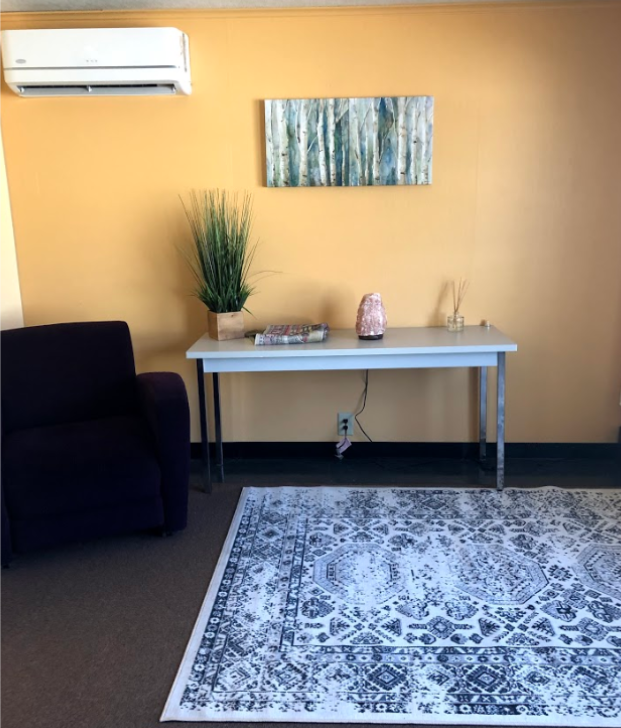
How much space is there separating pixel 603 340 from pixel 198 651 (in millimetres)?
2525

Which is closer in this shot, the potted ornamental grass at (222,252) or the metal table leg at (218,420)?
the potted ornamental grass at (222,252)

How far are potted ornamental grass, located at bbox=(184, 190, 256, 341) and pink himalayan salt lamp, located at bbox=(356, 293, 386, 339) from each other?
0.58m

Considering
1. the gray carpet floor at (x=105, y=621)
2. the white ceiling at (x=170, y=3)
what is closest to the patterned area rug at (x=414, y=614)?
the gray carpet floor at (x=105, y=621)

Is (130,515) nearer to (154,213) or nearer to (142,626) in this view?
(142,626)

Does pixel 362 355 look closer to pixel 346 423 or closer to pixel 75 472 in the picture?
pixel 346 423

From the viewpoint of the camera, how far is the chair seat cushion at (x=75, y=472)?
2.37m

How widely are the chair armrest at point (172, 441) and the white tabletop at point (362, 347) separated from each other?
0.28m

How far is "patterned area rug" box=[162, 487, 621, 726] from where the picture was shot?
1741mm

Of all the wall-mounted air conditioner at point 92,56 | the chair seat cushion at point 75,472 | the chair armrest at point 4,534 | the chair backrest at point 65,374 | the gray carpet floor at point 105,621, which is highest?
the wall-mounted air conditioner at point 92,56

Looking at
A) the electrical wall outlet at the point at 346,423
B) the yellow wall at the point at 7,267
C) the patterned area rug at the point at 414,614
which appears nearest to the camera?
the patterned area rug at the point at 414,614

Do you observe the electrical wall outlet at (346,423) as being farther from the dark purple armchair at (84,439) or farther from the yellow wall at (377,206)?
the dark purple armchair at (84,439)

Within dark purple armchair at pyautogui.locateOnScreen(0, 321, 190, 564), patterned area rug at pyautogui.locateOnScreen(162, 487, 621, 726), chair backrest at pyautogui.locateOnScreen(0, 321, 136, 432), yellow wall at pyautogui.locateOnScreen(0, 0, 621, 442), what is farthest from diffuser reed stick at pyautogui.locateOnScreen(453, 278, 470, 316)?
chair backrest at pyautogui.locateOnScreen(0, 321, 136, 432)

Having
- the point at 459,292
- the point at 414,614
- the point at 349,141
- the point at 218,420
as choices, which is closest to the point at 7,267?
the point at 218,420

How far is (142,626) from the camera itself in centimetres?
210
